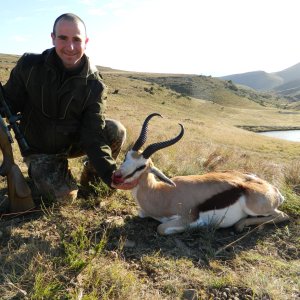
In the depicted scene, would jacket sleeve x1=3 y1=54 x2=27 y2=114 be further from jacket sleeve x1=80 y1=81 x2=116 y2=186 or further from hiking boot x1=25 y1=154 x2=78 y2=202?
jacket sleeve x1=80 y1=81 x2=116 y2=186

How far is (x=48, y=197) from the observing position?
5.79m

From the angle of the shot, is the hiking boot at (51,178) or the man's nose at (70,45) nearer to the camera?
the man's nose at (70,45)

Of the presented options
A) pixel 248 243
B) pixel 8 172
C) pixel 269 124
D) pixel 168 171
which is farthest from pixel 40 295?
pixel 269 124

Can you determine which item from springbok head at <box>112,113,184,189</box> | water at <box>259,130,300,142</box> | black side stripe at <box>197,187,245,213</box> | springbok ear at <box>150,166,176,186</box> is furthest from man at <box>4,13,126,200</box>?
water at <box>259,130,300,142</box>

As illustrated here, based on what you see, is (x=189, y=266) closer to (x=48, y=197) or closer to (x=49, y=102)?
(x=48, y=197)

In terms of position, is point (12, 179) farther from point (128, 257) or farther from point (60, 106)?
point (128, 257)

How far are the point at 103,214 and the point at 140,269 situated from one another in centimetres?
149

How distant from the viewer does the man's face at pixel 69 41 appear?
5.39m

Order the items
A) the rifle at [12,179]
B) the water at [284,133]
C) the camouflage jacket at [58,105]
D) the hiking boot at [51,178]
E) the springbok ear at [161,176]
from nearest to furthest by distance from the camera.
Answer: the rifle at [12,179], the springbok ear at [161,176], the camouflage jacket at [58,105], the hiking boot at [51,178], the water at [284,133]

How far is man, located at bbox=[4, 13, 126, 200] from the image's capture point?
18.0ft

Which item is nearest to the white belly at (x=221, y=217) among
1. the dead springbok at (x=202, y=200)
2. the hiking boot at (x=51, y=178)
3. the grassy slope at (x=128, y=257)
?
the dead springbok at (x=202, y=200)

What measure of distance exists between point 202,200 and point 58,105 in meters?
2.51

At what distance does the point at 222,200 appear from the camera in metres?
5.64

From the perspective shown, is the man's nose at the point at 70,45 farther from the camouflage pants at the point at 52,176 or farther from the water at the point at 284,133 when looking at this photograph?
the water at the point at 284,133
